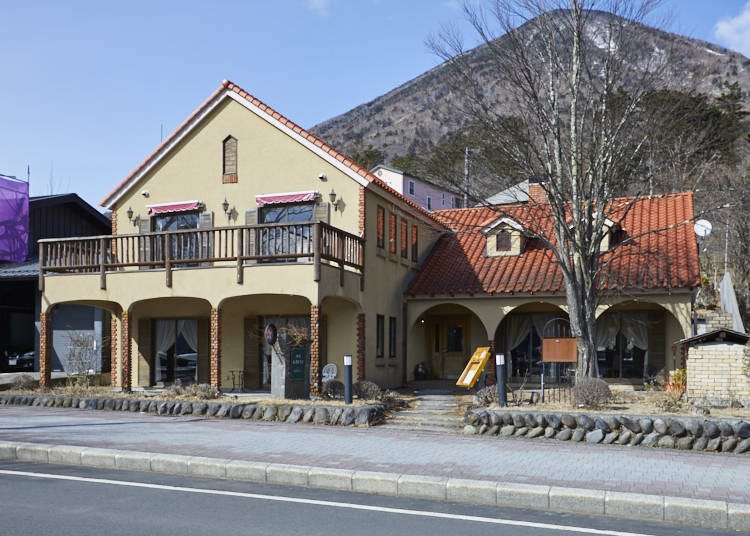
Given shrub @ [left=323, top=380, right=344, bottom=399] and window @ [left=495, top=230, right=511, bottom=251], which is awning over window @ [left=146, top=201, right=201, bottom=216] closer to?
shrub @ [left=323, top=380, right=344, bottom=399]

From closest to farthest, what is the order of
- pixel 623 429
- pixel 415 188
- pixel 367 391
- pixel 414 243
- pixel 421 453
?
pixel 421 453
pixel 623 429
pixel 367 391
pixel 414 243
pixel 415 188

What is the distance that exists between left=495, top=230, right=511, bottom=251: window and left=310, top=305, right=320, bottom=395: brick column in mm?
9200

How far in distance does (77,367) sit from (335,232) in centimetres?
1029

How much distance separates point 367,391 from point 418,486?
9408 millimetres

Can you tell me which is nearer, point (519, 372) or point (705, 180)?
point (519, 372)

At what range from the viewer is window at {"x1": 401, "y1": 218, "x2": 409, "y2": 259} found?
79.1 feet

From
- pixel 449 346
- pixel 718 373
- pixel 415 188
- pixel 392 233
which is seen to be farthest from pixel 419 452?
pixel 415 188

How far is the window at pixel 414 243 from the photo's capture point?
82.9 ft

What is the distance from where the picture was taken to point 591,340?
18.5 meters

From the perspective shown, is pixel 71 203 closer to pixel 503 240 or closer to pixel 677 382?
pixel 503 240

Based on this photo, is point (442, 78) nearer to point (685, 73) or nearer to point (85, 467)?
point (685, 73)

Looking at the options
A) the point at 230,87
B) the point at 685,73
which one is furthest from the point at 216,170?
the point at 685,73

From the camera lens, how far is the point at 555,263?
2358cm

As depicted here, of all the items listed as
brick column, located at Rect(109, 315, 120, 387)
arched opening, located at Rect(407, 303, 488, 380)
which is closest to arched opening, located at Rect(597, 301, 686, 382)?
arched opening, located at Rect(407, 303, 488, 380)
